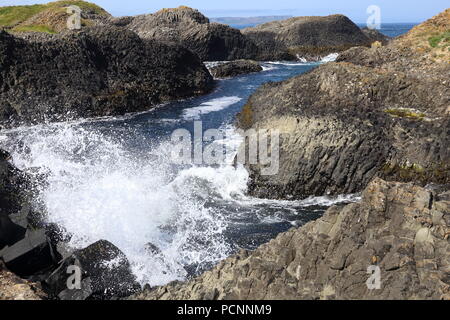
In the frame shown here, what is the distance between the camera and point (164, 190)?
20391 mm

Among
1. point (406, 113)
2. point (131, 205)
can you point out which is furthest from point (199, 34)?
point (131, 205)

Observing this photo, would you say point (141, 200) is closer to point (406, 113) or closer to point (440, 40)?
point (406, 113)

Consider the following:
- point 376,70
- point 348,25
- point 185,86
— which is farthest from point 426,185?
point 348,25

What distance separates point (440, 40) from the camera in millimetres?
31172

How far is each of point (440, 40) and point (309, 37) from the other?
179ft

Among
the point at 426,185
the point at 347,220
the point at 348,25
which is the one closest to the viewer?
the point at 347,220

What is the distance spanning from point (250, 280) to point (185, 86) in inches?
1383

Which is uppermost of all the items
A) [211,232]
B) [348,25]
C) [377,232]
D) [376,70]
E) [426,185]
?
[348,25]

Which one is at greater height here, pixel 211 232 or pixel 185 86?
pixel 185 86

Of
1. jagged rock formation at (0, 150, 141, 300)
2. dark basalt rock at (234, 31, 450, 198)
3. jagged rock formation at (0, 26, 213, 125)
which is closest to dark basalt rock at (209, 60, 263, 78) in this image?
jagged rock formation at (0, 26, 213, 125)

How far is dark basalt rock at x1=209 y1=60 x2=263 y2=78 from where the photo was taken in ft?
178

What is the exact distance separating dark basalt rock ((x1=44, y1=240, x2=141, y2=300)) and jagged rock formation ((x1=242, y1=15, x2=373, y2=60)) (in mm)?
65494

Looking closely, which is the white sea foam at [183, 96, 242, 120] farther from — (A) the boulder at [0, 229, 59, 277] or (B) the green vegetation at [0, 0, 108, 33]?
(B) the green vegetation at [0, 0, 108, 33]

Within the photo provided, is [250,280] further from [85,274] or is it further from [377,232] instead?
[85,274]
